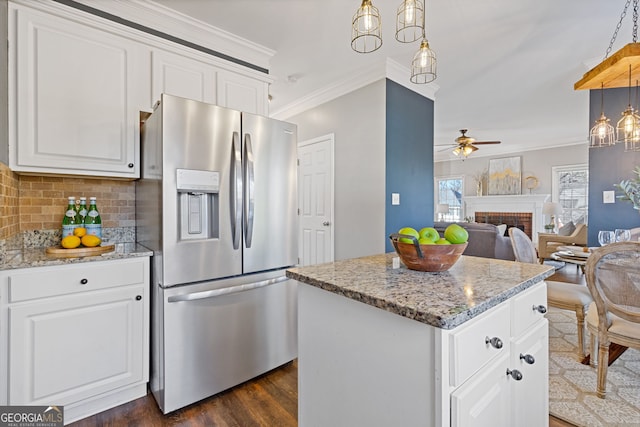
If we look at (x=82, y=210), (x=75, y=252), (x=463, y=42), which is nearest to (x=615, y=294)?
(x=463, y=42)

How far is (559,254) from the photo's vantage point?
2846mm

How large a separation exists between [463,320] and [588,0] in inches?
107

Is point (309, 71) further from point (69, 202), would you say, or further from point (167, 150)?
point (69, 202)

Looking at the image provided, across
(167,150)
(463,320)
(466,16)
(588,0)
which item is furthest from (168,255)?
(588,0)

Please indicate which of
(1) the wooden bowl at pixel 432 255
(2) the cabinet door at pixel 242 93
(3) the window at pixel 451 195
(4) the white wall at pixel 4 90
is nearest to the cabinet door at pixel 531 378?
(1) the wooden bowl at pixel 432 255

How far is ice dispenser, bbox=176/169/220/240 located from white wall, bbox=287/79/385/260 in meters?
1.78

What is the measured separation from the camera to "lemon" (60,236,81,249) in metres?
1.76

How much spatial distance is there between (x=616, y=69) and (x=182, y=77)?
124 inches

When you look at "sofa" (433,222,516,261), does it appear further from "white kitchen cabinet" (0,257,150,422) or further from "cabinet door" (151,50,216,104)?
"white kitchen cabinet" (0,257,150,422)

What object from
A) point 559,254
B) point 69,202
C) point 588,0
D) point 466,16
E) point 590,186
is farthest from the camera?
point 590,186

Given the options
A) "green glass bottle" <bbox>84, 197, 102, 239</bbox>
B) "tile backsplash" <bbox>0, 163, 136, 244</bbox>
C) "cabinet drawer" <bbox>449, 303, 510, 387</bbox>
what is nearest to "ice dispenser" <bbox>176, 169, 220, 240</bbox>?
"green glass bottle" <bbox>84, 197, 102, 239</bbox>

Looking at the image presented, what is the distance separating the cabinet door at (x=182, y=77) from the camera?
7.13 ft

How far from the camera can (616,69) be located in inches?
83.2

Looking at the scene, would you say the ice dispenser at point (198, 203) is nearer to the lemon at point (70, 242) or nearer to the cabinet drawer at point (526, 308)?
the lemon at point (70, 242)
